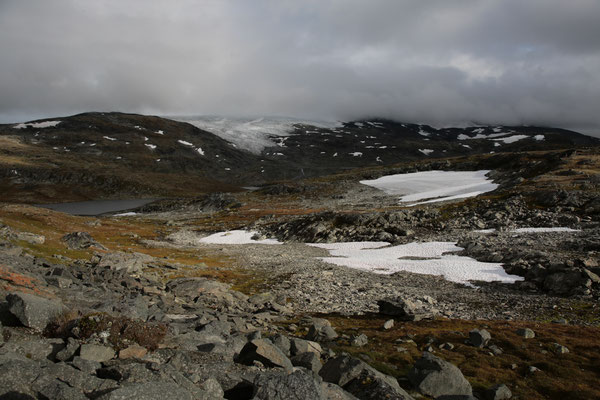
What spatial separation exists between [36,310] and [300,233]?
63.9 metres

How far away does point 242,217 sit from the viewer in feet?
381

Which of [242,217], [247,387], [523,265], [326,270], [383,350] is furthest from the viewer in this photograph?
[242,217]

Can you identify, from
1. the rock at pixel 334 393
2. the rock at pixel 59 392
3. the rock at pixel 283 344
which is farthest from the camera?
the rock at pixel 283 344

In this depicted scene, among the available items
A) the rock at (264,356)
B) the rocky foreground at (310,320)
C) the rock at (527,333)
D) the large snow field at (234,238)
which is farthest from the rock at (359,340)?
the large snow field at (234,238)

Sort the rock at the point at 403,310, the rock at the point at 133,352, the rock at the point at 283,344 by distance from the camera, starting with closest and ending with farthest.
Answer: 1. the rock at the point at 133,352
2. the rock at the point at 283,344
3. the rock at the point at 403,310

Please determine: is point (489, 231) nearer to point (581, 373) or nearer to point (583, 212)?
point (583, 212)

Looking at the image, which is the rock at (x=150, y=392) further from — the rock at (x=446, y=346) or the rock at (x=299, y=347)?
the rock at (x=446, y=346)

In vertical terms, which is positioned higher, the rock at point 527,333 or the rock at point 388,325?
the rock at point 527,333

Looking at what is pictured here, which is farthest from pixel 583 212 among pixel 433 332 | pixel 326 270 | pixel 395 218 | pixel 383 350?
pixel 383 350

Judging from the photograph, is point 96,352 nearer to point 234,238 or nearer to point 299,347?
point 299,347

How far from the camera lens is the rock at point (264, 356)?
1298 centimetres

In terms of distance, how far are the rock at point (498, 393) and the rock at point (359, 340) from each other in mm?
6872

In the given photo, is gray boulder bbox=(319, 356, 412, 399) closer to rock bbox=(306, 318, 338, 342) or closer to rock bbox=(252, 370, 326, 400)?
rock bbox=(252, 370, 326, 400)

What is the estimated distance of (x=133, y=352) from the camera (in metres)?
11.5
